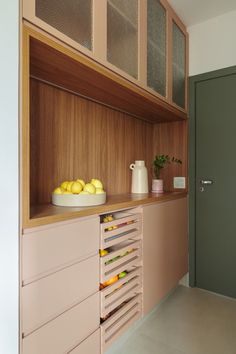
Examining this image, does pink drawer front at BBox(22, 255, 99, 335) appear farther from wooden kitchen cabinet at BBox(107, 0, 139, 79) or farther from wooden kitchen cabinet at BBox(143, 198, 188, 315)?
wooden kitchen cabinet at BBox(107, 0, 139, 79)

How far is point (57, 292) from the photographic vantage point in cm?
100

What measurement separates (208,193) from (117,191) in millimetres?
814

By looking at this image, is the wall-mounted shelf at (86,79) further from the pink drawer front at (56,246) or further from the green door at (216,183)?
the pink drawer front at (56,246)

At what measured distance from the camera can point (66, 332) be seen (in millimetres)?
1043

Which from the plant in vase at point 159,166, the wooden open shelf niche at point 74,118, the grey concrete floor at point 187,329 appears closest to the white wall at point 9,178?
the wooden open shelf niche at point 74,118

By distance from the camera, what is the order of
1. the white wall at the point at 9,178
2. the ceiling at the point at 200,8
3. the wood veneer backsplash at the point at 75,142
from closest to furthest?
1. the white wall at the point at 9,178
2. the wood veneer backsplash at the point at 75,142
3. the ceiling at the point at 200,8

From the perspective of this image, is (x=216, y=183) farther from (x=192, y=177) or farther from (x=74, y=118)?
(x=74, y=118)

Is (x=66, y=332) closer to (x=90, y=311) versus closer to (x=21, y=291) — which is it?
(x=90, y=311)

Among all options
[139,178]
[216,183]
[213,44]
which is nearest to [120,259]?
[139,178]

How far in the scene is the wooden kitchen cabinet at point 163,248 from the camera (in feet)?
5.27

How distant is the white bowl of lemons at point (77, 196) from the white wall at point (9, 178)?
39 cm

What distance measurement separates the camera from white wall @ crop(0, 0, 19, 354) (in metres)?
0.81

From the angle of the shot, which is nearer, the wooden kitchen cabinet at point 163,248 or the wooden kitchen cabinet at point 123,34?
the wooden kitchen cabinet at point 123,34

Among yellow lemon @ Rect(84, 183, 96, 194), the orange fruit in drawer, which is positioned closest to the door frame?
the orange fruit in drawer
